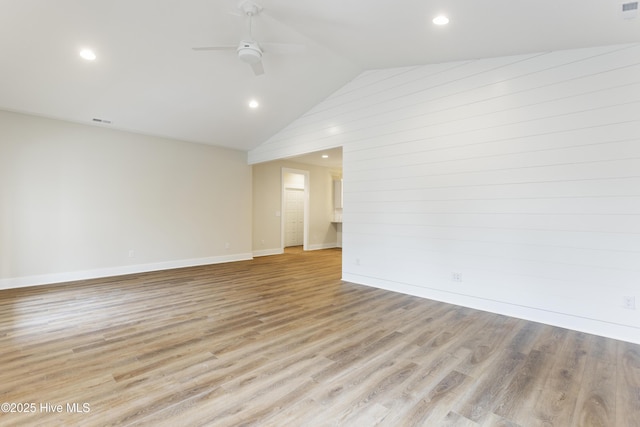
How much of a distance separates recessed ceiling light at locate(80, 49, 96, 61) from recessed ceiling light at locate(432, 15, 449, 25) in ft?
13.0

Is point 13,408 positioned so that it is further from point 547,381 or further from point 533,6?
point 533,6


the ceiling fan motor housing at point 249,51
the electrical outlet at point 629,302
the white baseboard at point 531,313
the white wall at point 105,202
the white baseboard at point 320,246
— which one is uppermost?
the ceiling fan motor housing at point 249,51

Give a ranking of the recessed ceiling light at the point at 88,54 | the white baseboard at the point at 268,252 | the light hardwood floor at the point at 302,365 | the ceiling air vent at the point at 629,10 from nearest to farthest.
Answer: the light hardwood floor at the point at 302,365
the ceiling air vent at the point at 629,10
the recessed ceiling light at the point at 88,54
the white baseboard at the point at 268,252

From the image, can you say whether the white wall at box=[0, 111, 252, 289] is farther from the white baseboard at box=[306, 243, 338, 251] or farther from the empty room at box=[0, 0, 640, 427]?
the white baseboard at box=[306, 243, 338, 251]

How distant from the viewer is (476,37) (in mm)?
3217

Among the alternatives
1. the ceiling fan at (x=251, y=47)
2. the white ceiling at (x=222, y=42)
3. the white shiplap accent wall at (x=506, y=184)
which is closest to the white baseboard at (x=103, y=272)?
the white ceiling at (x=222, y=42)

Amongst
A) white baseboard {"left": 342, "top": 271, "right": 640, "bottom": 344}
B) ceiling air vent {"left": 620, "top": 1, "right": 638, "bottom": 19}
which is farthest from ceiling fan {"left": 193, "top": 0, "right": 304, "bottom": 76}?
white baseboard {"left": 342, "top": 271, "right": 640, "bottom": 344}

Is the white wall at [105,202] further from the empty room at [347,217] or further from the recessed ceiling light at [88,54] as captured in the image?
the recessed ceiling light at [88,54]

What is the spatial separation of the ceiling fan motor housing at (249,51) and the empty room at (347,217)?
32mm

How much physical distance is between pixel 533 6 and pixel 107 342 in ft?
15.7

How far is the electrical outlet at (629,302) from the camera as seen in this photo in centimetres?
287

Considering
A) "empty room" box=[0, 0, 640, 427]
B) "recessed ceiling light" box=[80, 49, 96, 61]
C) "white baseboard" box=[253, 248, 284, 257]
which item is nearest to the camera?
"empty room" box=[0, 0, 640, 427]

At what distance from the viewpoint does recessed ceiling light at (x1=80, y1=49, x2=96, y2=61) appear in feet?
12.0

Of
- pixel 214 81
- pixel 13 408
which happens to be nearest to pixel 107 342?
pixel 13 408
